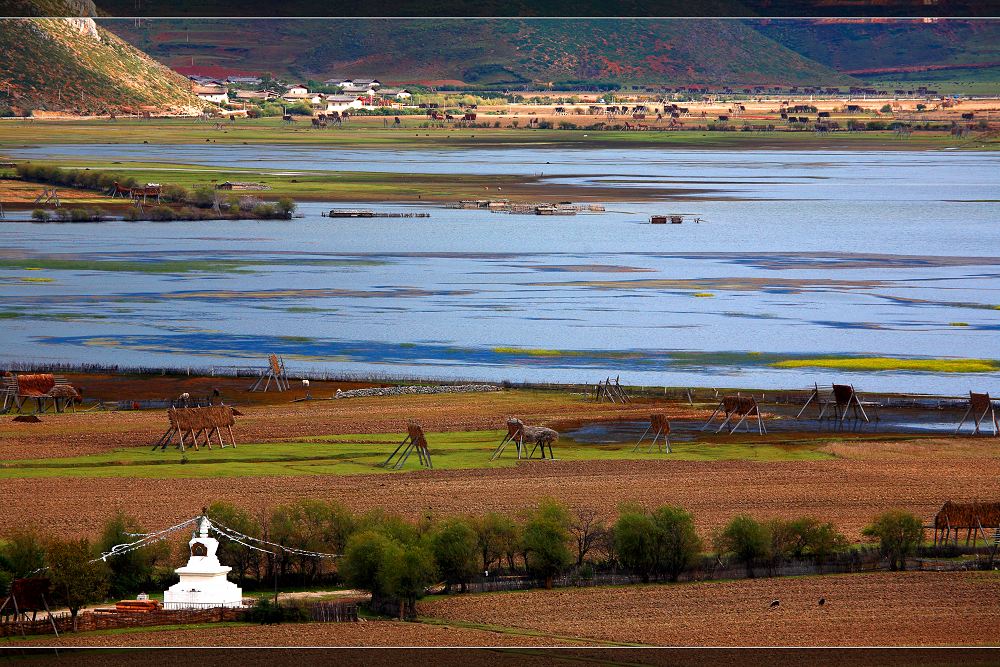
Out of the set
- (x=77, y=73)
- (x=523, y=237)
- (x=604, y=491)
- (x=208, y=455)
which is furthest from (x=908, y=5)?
(x=77, y=73)

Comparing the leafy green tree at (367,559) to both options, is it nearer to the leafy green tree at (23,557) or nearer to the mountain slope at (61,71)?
the leafy green tree at (23,557)

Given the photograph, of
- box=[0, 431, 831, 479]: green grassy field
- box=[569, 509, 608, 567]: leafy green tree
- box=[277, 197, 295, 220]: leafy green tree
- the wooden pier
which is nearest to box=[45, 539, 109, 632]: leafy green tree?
box=[569, 509, 608, 567]: leafy green tree

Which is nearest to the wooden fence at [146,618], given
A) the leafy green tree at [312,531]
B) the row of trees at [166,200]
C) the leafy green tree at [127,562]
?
the leafy green tree at [127,562]

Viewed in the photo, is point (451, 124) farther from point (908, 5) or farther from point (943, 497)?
point (908, 5)

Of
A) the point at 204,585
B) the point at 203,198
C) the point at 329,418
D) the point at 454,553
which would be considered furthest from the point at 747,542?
the point at 203,198

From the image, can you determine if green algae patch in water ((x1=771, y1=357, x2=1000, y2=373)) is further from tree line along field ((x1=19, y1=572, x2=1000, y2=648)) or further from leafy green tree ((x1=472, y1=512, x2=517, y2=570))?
leafy green tree ((x1=472, y1=512, x2=517, y2=570))
